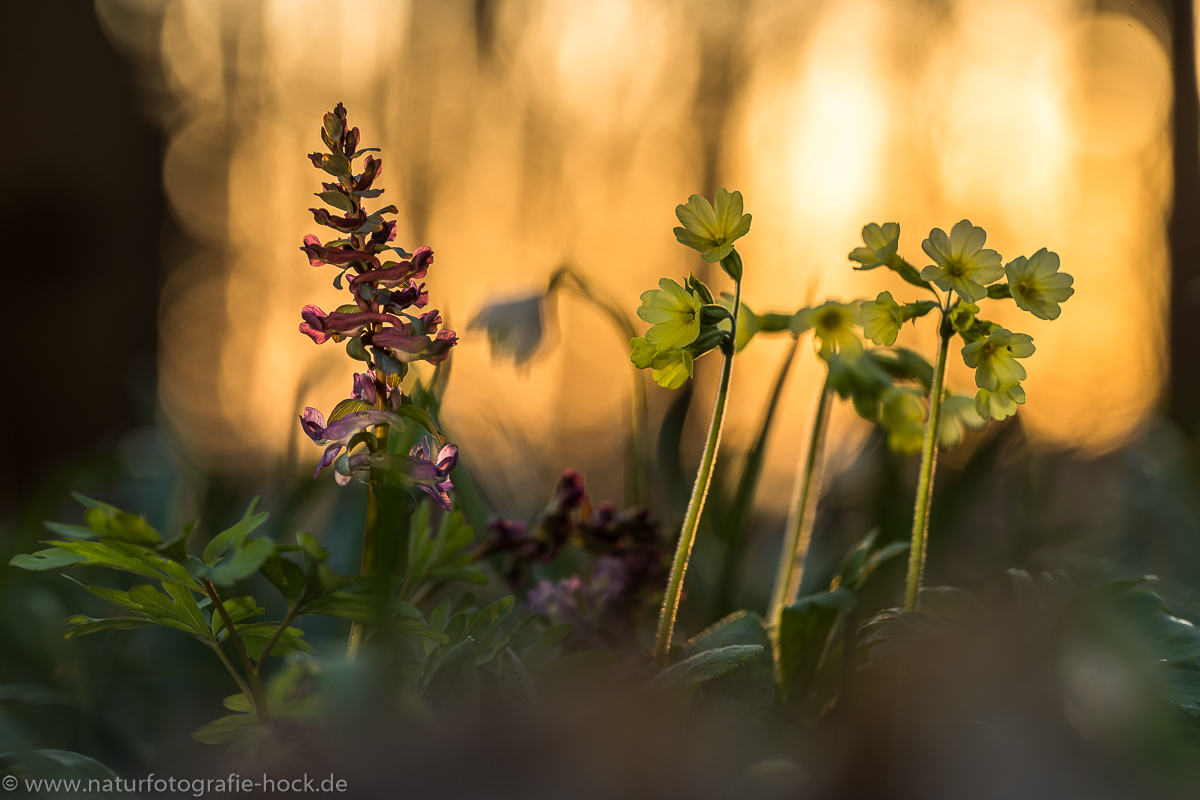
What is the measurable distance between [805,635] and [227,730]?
0.46 m

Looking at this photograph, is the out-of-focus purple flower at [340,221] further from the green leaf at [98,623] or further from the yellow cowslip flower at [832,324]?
the yellow cowslip flower at [832,324]

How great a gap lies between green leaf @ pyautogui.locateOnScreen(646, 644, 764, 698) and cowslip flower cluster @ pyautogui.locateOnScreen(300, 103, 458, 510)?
0.69ft

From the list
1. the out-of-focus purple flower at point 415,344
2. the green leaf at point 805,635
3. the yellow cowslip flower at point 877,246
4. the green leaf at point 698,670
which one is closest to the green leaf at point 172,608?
the out-of-focus purple flower at point 415,344

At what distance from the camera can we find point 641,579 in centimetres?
78

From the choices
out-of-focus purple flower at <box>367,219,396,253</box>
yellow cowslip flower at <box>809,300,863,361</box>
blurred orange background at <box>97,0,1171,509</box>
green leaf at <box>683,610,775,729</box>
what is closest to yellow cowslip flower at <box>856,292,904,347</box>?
yellow cowslip flower at <box>809,300,863,361</box>

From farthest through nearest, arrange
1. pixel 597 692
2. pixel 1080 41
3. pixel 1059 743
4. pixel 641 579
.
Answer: pixel 1080 41, pixel 641 579, pixel 597 692, pixel 1059 743

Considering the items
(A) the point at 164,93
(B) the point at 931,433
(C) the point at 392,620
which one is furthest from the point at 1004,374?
(A) the point at 164,93

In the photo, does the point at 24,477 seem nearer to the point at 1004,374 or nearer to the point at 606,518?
the point at 606,518

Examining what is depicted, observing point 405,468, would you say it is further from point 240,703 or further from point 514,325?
point 514,325

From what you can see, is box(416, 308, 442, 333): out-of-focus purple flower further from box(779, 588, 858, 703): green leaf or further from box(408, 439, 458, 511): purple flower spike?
box(779, 588, 858, 703): green leaf

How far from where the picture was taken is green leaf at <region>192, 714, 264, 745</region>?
52 centimetres

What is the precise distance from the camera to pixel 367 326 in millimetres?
554

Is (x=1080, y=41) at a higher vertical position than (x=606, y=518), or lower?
higher

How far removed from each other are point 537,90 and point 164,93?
482 centimetres
